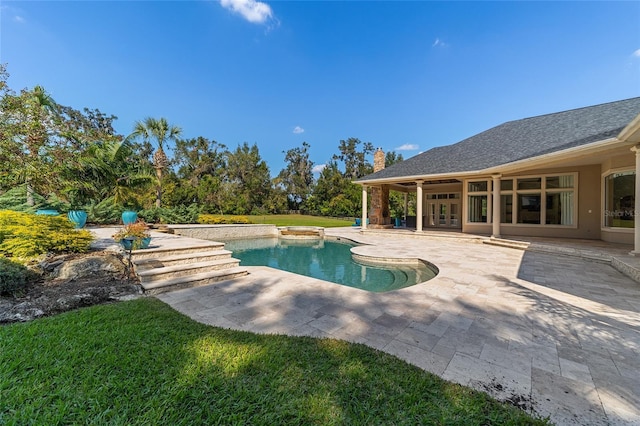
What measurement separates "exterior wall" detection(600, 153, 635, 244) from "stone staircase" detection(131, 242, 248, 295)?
13242 mm

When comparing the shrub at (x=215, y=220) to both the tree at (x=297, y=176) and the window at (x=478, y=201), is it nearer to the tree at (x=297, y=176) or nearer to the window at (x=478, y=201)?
the window at (x=478, y=201)

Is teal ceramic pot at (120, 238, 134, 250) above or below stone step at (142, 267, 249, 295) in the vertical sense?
above

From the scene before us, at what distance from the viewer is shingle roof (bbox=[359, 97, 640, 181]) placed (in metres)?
10.5

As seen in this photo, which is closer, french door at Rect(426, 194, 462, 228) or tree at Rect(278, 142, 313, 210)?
french door at Rect(426, 194, 462, 228)

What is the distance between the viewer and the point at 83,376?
2.20m

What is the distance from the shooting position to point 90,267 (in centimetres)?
529

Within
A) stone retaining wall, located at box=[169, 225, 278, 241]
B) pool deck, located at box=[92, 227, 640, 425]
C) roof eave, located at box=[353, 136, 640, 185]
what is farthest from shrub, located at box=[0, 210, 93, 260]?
roof eave, located at box=[353, 136, 640, 185]

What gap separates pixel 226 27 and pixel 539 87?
1596 centimetres

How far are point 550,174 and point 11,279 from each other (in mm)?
17873

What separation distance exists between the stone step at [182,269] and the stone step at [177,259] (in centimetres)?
15

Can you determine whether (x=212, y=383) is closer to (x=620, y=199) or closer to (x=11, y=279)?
(x=11, y=279)

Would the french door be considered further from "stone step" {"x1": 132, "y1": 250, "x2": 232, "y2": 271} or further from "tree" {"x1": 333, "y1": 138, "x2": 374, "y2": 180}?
"tree" {"x1": 333, "y1": 138, "x2": 374, "y2": 180}

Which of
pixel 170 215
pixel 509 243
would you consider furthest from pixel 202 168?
pixel 509 243

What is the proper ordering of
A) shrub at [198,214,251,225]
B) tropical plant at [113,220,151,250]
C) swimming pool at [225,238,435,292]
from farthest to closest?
shrub at [198,214,251,225] < swimming pool at [225,238,435,292] < tropical plant at [113,220,151,250]
